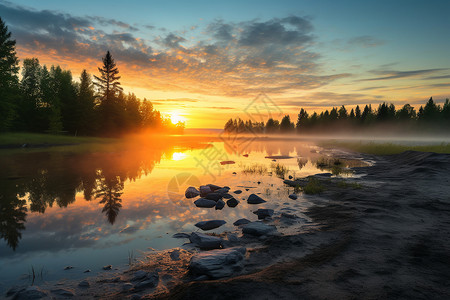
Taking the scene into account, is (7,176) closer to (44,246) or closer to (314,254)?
(44,246)

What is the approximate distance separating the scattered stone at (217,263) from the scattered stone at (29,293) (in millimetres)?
3130

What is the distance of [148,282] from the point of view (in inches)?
189

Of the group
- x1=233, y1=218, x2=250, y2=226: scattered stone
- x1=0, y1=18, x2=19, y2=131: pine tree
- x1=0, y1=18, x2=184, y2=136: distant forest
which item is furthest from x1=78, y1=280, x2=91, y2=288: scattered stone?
x1=0, y1=18, x2=184, y2=136: distant forest

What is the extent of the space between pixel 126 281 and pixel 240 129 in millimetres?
151163

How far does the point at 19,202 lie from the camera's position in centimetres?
1081

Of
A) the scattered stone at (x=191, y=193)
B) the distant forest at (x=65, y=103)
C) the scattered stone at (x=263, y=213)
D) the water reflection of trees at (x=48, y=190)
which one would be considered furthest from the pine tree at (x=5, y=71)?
the scattered stone at (x=263, y=213)

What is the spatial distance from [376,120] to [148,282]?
11201 cm

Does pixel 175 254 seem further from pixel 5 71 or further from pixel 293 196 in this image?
pixel 5 71

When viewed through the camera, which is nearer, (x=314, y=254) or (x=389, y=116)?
(x=314, y=254)

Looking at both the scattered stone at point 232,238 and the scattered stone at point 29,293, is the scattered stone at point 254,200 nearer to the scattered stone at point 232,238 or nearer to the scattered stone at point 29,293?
the scattered stone at point 232,238

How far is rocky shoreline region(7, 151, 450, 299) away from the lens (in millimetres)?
4012

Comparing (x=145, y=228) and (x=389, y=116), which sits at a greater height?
(x=389, y=116)

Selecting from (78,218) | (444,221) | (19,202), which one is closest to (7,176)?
(19,202)

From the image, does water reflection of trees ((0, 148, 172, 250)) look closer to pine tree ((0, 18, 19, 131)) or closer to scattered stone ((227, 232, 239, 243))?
scattered stone ((227, 232, 239, 243))
